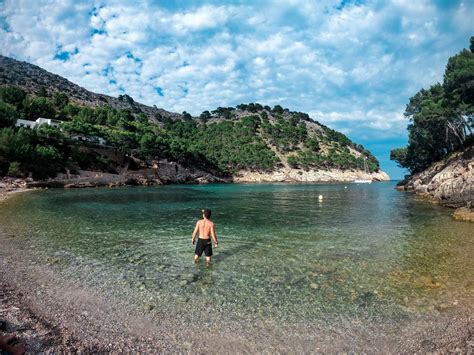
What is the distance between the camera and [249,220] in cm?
2109

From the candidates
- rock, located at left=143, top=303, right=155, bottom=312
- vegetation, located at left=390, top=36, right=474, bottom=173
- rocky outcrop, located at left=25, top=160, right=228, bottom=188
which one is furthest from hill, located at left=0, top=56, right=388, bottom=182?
vegetation, located at left=390, top=36, right=474, bottom=173

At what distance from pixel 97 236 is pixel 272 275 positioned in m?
9.78

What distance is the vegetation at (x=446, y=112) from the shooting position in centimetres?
3994

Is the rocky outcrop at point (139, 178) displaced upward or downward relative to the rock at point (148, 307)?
upward

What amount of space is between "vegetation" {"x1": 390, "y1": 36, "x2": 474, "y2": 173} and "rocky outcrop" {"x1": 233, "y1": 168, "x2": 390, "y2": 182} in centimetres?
5209

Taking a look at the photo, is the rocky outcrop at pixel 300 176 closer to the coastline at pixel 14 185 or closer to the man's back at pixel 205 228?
the coastline at pixel 14 185

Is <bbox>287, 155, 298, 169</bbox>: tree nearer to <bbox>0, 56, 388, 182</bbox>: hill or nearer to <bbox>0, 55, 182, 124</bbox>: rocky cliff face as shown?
<bbox>0, 56, 388, 182</bbox>: hill

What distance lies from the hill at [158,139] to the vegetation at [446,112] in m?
59.2

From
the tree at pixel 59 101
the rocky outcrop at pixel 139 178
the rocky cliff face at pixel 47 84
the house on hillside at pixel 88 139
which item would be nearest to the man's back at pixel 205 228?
the rocky outcrop at pixel 139 178

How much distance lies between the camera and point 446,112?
153ft

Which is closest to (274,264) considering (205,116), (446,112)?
(446,112)

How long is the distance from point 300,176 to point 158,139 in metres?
63.4

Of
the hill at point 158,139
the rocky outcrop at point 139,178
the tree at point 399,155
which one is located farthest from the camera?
the tree at point 399,155

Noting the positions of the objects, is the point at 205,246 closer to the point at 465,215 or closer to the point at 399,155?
the point at 465,215
